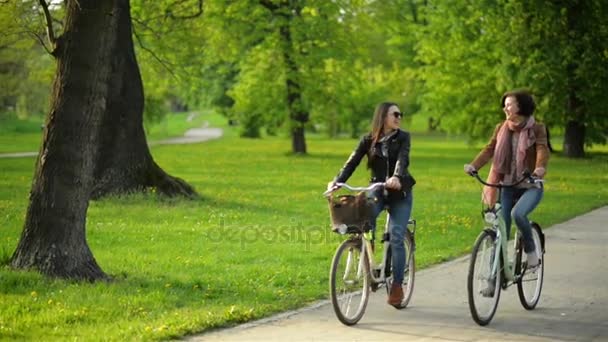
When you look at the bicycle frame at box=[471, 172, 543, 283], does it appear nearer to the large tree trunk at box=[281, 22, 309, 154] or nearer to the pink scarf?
the pink scarf

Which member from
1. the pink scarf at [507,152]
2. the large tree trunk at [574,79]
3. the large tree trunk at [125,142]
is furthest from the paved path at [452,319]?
the large tree trunk at [574,79]

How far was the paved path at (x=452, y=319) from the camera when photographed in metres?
7.81

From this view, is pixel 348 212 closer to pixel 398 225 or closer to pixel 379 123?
pixel 398 225

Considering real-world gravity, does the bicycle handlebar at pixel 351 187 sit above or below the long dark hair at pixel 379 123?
below

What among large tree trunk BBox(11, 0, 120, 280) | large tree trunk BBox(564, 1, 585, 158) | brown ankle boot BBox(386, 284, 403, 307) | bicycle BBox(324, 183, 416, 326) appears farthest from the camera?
large tree trunk BBox(564, 1, 585, 158)

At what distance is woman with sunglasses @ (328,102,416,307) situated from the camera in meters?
8.46

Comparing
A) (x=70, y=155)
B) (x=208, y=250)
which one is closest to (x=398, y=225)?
(x=70, y=155)

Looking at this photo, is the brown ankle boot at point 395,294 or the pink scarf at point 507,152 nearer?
the brown ankle boot at point 395,294

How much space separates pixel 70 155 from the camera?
9.94 meters

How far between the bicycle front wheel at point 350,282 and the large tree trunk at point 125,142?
38.6 ft

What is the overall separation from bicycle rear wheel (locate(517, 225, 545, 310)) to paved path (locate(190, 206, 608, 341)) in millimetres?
92

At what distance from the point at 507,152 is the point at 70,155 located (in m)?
4.19

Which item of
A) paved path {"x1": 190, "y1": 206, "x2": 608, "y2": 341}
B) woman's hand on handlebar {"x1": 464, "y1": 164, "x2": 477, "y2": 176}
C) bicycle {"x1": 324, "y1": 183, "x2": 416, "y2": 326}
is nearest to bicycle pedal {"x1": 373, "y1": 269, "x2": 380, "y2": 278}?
bicycle {"x1": 324, "y1": 183, "x2": 416, "y2": 326}

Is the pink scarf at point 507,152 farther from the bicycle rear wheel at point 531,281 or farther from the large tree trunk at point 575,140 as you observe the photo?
A: the large tree trunk at point 575,140
